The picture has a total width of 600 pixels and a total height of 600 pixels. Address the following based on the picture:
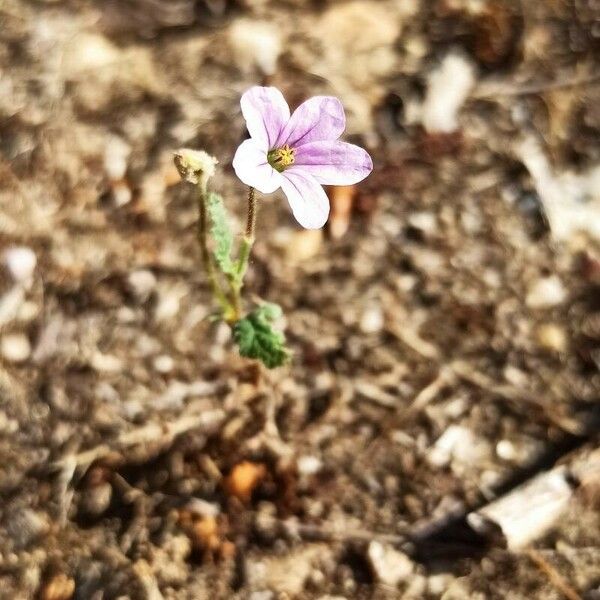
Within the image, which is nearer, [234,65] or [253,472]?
[253,472]

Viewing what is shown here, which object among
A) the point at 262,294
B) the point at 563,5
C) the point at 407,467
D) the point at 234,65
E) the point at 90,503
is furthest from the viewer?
the point at 563,5

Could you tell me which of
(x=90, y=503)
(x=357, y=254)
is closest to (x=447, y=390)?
(x=357, y=254)

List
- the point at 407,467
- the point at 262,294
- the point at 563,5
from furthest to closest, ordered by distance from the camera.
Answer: the point at 563,5
the point at 262,294
the point at 407,467

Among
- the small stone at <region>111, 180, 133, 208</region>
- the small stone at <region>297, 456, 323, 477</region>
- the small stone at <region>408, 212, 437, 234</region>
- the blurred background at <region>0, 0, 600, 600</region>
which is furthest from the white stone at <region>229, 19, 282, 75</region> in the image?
the small stone at <region>297, 456, 323, 477</region>

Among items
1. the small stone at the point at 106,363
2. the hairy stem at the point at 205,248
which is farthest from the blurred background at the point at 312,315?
the hairy stem at the point at 205,248

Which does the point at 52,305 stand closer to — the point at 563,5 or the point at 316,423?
the point at 316,423

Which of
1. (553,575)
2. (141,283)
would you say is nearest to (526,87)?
(141,283)
